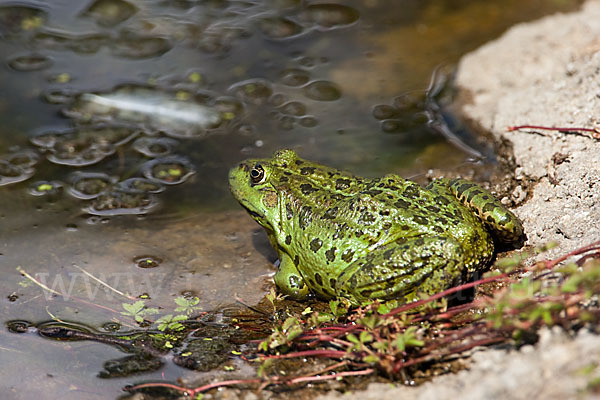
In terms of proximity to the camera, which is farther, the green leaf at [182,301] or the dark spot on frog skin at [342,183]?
the green leaf at [182,301]

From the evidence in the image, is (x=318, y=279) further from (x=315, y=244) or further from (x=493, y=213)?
(x=493, y=213)

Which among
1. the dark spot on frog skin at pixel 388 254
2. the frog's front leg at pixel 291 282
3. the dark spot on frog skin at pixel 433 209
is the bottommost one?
the frog's front leg at pixel 291 282

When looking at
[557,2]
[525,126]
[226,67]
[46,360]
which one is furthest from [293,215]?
[557,2]

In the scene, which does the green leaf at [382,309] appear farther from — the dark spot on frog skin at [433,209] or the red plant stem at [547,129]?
the red plant stem at [547,129]

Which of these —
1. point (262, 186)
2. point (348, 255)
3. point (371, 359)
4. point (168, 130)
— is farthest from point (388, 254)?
point (168, 130)

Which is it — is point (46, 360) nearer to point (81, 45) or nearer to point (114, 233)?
point (114, 233)

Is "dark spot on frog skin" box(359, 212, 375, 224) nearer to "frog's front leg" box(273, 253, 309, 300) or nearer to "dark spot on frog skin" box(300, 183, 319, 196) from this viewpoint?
"dark spot on frog skin" box(300, 183, 319, 196)

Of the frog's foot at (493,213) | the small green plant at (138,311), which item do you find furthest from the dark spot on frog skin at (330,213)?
the small green plant at (138,311)
